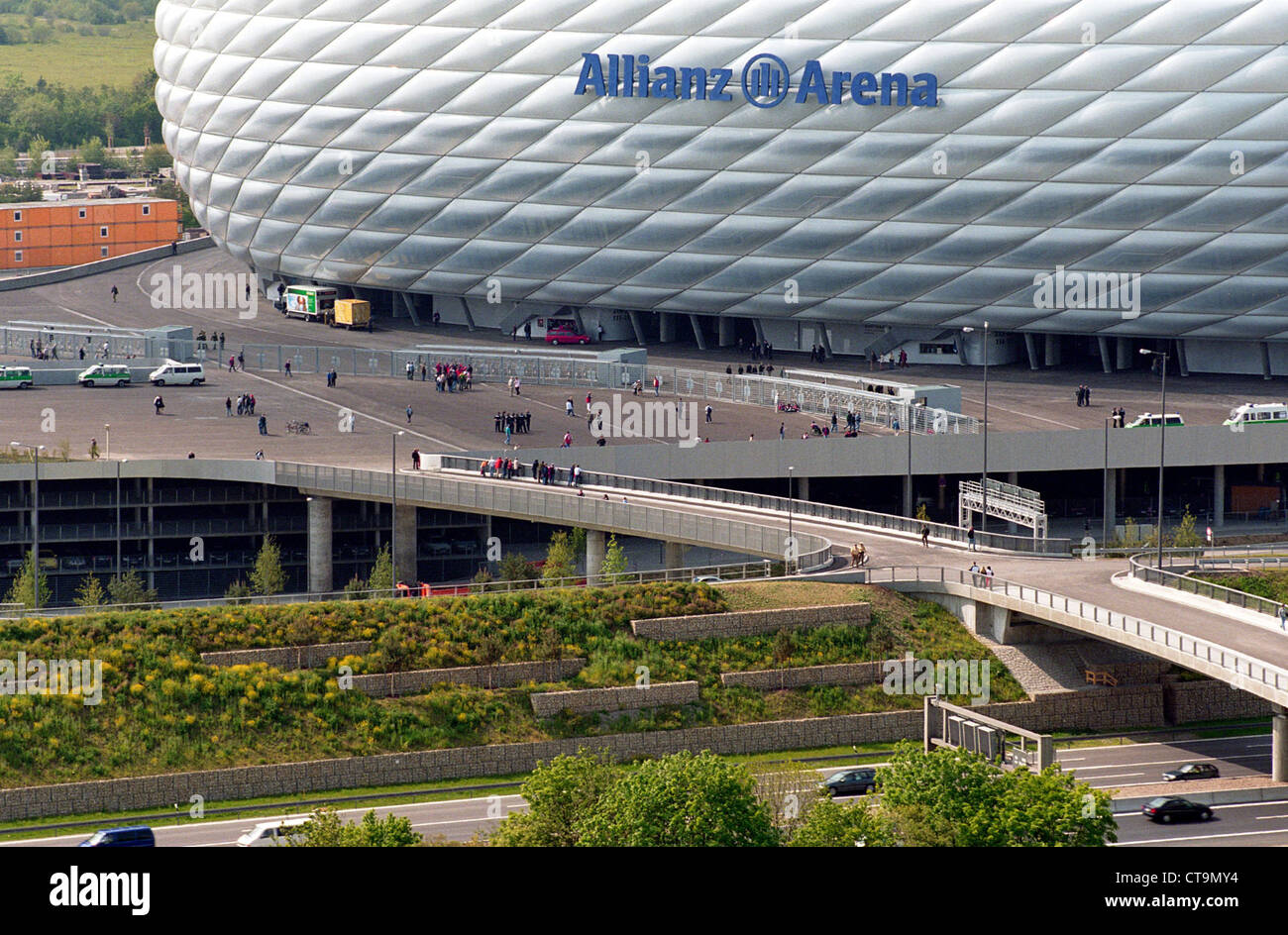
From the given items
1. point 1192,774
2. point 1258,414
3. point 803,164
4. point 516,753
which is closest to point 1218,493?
point 1258,414

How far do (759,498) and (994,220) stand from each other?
27252 mm

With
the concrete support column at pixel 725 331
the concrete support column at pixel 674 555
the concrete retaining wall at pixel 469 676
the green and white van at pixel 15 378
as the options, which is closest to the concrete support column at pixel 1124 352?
the concrete support column at pixel 725 331

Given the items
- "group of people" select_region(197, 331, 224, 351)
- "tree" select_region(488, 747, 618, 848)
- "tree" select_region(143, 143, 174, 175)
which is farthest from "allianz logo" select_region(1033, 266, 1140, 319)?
"tree" select_region(143, 143, 174, 175)

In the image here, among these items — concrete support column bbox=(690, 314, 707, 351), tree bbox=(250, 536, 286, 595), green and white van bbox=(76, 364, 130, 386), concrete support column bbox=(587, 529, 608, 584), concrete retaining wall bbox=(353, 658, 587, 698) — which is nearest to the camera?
concrete retaining wall bbox=(353, 658, 587, 698)

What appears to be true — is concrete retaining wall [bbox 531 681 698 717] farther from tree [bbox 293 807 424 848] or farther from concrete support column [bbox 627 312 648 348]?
concrete support column [bbox 627 312 648 348]

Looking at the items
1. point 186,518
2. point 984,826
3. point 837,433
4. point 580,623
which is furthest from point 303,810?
point 837,433

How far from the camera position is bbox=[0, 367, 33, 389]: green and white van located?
7644 cm

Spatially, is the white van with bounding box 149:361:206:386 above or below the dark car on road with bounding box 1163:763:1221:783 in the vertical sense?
above

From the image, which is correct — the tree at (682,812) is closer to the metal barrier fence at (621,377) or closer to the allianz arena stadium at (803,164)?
the metal barrier fence at (621,377)

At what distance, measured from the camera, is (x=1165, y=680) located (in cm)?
4816

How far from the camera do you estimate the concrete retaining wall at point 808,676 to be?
4622 cm

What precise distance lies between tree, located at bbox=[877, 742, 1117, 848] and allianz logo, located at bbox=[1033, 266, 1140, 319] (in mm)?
50597

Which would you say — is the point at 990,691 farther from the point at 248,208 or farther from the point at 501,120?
the point at 248,208

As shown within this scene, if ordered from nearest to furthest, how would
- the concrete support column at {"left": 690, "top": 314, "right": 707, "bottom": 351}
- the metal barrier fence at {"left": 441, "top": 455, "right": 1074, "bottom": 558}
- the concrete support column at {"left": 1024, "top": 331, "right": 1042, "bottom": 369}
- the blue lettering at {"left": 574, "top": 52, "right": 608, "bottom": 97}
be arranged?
the metal barrier fence at {"left": 441, "top": 455, "right": 1074, "bottom": 558}
the concrete support column at {"left": 1024, "top": 331, "right": 1042, "bottom": 369}
the blue lettering at {"left": 574, "top": 52, "right": 608, "bottom": 97}
the concrete support column at {"left": 690, "top": 314, "right": 707, "bottom": 351}
